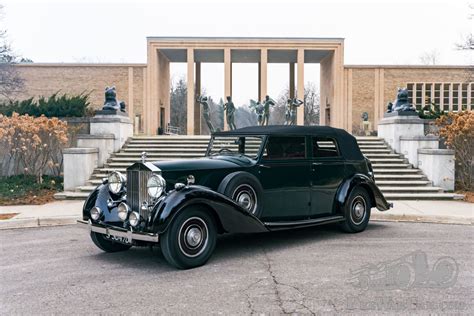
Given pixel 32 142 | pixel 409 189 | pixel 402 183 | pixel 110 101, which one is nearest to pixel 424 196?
pixel 409 189

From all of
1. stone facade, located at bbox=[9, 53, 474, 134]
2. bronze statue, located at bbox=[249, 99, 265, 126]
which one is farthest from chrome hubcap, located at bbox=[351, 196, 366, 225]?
stone facade, located at bbox=[9, 53, 474, 134]

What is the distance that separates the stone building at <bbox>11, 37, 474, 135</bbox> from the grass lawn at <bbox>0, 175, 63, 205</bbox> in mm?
19319

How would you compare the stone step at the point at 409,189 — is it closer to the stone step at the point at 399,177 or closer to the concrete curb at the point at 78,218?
the stone step at the point at 399,177

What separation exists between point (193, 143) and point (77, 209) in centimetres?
582

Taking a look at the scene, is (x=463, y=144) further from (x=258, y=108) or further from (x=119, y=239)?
(x=119, y=239)

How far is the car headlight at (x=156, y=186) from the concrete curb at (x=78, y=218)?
3606 millimetres

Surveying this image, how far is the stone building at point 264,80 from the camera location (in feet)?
104

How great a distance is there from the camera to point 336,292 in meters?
4.42

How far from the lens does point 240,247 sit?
646 centimetres

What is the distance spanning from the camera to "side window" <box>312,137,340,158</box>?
712cm

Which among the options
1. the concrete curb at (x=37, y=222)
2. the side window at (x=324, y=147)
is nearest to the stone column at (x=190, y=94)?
the concrete curb at (x=37, y=222)

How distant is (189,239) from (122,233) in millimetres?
809

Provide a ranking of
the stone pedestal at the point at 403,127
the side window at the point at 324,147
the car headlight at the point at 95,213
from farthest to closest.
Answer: the stone pedestal at the point at 403,127 → the side window at the point at 324,147 → the car headlight at the point at 95,213

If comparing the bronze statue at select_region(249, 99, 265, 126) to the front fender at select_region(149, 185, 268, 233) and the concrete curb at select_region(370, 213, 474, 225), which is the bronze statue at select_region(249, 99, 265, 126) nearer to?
the concrete curb at select_region(370, 213, 474, 225)
